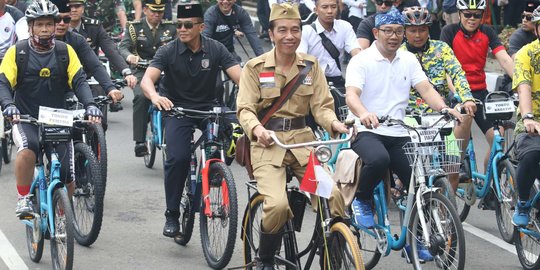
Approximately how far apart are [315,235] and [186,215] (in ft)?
6.77

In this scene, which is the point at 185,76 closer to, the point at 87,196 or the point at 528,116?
the point at 87,196

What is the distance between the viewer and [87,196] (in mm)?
9688

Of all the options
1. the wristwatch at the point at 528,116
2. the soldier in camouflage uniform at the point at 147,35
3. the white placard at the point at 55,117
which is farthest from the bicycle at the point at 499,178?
the soldier in camouflage uniform at the point at 147,35

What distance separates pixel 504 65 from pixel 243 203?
2.65 m

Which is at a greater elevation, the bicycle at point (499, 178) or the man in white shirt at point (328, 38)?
the man in white shirt at point (328, 38)

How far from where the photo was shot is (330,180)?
728cm

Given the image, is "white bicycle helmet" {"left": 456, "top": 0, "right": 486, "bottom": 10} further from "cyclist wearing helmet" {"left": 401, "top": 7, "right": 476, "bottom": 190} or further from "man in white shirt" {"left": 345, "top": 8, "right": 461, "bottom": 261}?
"man in white shirt" {"left": 345, "top": 8, "right": 461, "bottom": 261}

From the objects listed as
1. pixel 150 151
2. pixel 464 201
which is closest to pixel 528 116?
pixel 464 201

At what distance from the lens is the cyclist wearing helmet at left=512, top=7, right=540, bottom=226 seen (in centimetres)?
866

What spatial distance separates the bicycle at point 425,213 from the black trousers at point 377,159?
0.11 metres

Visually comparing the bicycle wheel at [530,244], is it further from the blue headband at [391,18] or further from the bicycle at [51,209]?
the bicycle at [51,209]

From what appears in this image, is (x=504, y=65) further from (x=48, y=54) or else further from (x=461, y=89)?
(x=48, y=54)

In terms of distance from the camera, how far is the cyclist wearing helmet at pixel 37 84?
8.92m

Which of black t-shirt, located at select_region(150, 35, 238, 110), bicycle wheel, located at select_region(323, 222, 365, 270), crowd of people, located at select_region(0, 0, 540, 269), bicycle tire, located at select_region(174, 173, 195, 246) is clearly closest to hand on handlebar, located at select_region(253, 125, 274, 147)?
crowd of people, located at select_region(0, 0, 540, 269)
